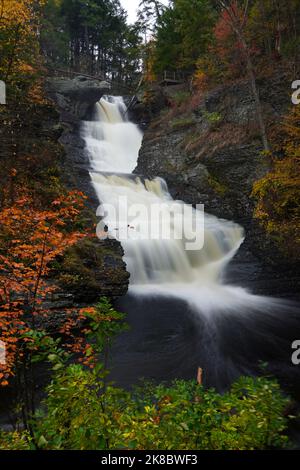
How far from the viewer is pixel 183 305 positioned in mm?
10492

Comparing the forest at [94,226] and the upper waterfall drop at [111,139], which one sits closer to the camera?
the forest at [94,226]

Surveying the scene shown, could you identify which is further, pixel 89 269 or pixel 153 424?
Answer: pixel 89 269

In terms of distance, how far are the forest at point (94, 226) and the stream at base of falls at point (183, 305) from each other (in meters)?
0.47

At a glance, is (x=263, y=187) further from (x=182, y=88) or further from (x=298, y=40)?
(x=182, y=88)

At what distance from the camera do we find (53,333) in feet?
25.0

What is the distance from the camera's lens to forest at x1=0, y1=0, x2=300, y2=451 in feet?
9.01

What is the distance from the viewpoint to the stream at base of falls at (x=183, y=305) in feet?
23.9

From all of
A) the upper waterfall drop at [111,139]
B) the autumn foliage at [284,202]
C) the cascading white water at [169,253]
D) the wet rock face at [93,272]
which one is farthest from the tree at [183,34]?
the wet rock face at [93,272]

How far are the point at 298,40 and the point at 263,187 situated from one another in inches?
414

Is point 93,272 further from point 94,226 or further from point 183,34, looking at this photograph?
point 183,34

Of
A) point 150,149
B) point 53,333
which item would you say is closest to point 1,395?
point 53,333

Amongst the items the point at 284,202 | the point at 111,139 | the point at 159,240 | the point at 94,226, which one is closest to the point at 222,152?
the point at 159,240

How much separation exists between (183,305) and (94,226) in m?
4.36

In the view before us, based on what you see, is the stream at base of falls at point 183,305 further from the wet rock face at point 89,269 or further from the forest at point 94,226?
the wet rock face at point 89,269
